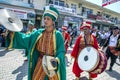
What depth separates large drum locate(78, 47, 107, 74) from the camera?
5289 millimetres

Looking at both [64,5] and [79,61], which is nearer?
[79,61]

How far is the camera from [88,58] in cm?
553

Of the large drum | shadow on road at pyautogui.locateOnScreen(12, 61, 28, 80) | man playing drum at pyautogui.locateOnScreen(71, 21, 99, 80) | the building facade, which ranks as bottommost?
shadow on road at pyautogui.locateOnScreen(12, 61, 28, 80)

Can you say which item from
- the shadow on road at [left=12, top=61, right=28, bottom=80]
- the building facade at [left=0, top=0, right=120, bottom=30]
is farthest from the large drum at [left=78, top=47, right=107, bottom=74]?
the building facade at [left=0, top=0, right=120, bottom=30]

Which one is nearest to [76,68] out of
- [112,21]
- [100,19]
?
[100,19]

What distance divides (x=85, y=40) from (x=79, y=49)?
1.05 feet

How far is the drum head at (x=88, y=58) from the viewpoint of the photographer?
5324 mm

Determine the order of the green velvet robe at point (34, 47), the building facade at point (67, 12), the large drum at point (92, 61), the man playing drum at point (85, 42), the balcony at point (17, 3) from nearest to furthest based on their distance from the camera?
the green velvet robe at point (34, 47) → the large drum at point (92, 61) → the man playing drum at point (85, 42) → the balcony at point (17, 3) → the building facade at point (67, 12)

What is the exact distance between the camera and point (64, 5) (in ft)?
99.5

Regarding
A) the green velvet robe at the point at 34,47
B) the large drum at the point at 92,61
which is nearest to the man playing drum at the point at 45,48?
the green velvet robe at the point at 34,47

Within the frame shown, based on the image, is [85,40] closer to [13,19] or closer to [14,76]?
[14,76]

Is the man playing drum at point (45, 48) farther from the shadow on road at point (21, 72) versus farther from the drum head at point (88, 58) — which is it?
the shadow on road at point (21, 72)

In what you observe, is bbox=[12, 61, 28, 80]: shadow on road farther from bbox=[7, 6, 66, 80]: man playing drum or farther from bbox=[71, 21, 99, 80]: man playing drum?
bbox=[7, 6, 66, 80]: man playing drum

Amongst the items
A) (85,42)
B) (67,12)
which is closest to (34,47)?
(85,42)
